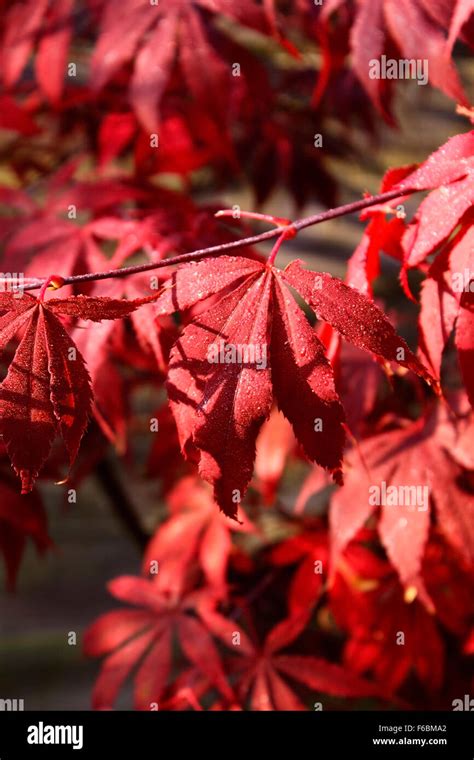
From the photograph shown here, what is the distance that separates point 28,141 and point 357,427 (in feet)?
3.38

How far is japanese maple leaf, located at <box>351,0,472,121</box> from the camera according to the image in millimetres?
869

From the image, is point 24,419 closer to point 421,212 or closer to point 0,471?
point 421,212

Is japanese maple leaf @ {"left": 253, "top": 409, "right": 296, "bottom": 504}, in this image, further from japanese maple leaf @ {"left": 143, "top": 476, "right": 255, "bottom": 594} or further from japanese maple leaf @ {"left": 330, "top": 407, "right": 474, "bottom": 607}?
japanese maple leaf @ {"left": 330, "top": 407, "right": 474, "bottom": 607}

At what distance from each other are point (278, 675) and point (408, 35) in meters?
0.86

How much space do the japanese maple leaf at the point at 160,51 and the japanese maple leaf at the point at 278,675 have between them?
738mm

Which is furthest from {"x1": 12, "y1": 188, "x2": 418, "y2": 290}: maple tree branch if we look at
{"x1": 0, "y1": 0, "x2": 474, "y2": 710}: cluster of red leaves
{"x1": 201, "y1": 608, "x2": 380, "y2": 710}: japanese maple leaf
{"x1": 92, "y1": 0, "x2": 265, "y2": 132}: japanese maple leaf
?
{"x1": 201, "y1": 608, "x2": 380, "y2": 710}: japanese maple leaf

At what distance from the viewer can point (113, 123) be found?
1.31 meters

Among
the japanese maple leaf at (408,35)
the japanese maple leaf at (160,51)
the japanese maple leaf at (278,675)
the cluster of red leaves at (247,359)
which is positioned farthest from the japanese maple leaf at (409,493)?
the japanese maple leaf at (160,51)

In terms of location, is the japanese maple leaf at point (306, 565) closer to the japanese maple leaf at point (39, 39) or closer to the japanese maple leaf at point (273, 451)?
the japanese maple leaf at point (273, 451)

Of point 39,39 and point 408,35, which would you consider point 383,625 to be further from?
point 39,39

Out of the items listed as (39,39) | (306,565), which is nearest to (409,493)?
(306,565)

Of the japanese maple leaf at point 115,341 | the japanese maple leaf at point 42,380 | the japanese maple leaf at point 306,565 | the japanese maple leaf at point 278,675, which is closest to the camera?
the japanese maple leaf at point 42,380

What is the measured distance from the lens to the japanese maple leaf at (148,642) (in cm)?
111
